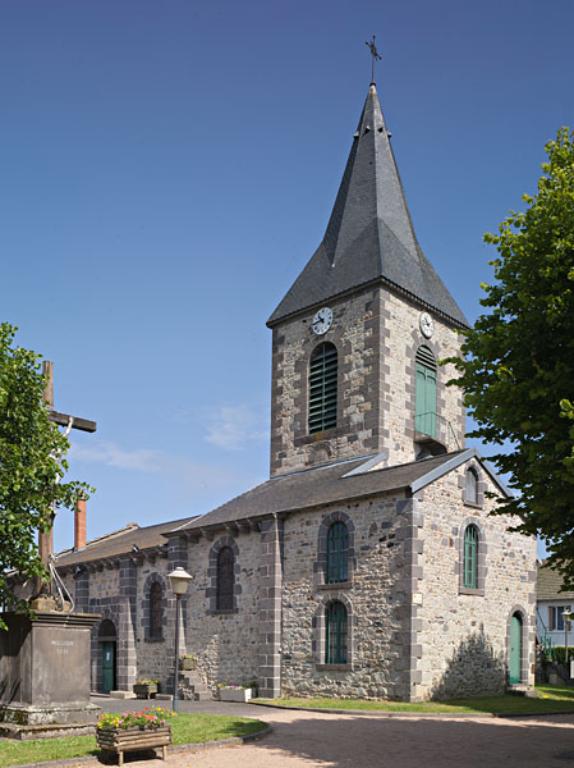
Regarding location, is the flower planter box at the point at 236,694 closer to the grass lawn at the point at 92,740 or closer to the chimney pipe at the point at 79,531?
the grass lawn at the point at 92,740

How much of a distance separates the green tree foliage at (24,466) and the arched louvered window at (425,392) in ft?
51.7

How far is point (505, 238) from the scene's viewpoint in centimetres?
1398

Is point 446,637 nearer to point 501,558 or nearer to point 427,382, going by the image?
point 501,558

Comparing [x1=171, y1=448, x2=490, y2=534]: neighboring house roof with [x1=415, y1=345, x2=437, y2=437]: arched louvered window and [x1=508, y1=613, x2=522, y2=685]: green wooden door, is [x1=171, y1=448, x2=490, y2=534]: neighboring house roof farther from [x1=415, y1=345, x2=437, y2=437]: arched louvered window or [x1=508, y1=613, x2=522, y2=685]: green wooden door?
[x1=508, y1=613, x2=522, y2=685]: green wooden door

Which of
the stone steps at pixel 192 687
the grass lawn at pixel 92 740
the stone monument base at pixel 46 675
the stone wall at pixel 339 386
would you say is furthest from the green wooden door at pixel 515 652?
the stone monument base at pixel 46 675

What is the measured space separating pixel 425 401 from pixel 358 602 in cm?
929

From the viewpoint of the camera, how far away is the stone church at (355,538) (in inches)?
870

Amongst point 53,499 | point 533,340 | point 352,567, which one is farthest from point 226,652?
point 533,340

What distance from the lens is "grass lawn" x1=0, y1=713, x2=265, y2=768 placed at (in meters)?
12.1

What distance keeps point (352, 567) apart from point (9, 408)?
10916mm

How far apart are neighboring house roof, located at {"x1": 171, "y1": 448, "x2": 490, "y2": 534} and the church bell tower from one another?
744mm

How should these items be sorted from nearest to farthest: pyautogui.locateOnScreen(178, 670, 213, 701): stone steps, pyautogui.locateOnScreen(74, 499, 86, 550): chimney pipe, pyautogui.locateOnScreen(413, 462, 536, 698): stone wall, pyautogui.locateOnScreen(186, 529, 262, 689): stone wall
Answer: pyautogui.locateOnScreen(413, 462, 536, 698): stone wall, pyautogui.locateOnScreen(186, 529, 262, 689): stone wall, pyautogui.locateOnScreen(178, 670, 213, 701): stone steps, pyautogui.locateOnScreen(74, 499, 86, 550): chimney pipe

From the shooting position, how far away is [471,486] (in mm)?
24141

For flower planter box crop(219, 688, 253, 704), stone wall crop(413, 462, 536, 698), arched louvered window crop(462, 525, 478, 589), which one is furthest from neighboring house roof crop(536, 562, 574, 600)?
flower planter box crop(219, 688, 253, 704)
